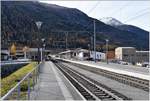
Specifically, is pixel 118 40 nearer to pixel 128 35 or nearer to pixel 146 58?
pixel 128 35

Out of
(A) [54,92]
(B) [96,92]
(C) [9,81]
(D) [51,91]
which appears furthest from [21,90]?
(C) [9,81]

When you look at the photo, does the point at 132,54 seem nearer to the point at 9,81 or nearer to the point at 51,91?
the point at 9,81

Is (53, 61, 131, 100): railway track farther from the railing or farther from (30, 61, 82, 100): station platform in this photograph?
the railing

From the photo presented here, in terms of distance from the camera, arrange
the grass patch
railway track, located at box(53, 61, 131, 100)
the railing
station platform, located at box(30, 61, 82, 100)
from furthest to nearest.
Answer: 1. the grass patch
2. railway track, located at box(53, 61, 131, 100)
3. station platform, located at box(30, 61, 82, 100)
4. the railing

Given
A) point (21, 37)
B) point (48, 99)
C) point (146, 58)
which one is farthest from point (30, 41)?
point (48, 99)

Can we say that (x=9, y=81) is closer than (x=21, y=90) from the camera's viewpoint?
No

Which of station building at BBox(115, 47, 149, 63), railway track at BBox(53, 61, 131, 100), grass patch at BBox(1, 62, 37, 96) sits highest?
station building at BBox(115, 47, 149, 63)

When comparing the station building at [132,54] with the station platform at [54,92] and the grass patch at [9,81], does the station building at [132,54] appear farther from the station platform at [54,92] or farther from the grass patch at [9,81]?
the station platform at [54,92]

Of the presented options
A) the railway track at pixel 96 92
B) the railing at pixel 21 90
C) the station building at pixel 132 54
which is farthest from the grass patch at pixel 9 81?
the station building at pixel 132 54

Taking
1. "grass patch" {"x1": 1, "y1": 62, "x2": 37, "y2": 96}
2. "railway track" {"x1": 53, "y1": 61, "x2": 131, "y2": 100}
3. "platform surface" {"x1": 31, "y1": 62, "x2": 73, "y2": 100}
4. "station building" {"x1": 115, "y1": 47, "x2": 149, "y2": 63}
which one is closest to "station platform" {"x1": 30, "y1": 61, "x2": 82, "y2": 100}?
"platform surface" {"x1": 31, "y1": 62, "x2": 73, "y2": 100}

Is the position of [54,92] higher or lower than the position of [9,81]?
lower

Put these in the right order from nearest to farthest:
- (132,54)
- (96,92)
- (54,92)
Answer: (54,92) → (96,92) → (132,54)

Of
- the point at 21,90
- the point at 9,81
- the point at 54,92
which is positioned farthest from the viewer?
the point at 9,81

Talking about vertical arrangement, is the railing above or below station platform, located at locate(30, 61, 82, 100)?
above
